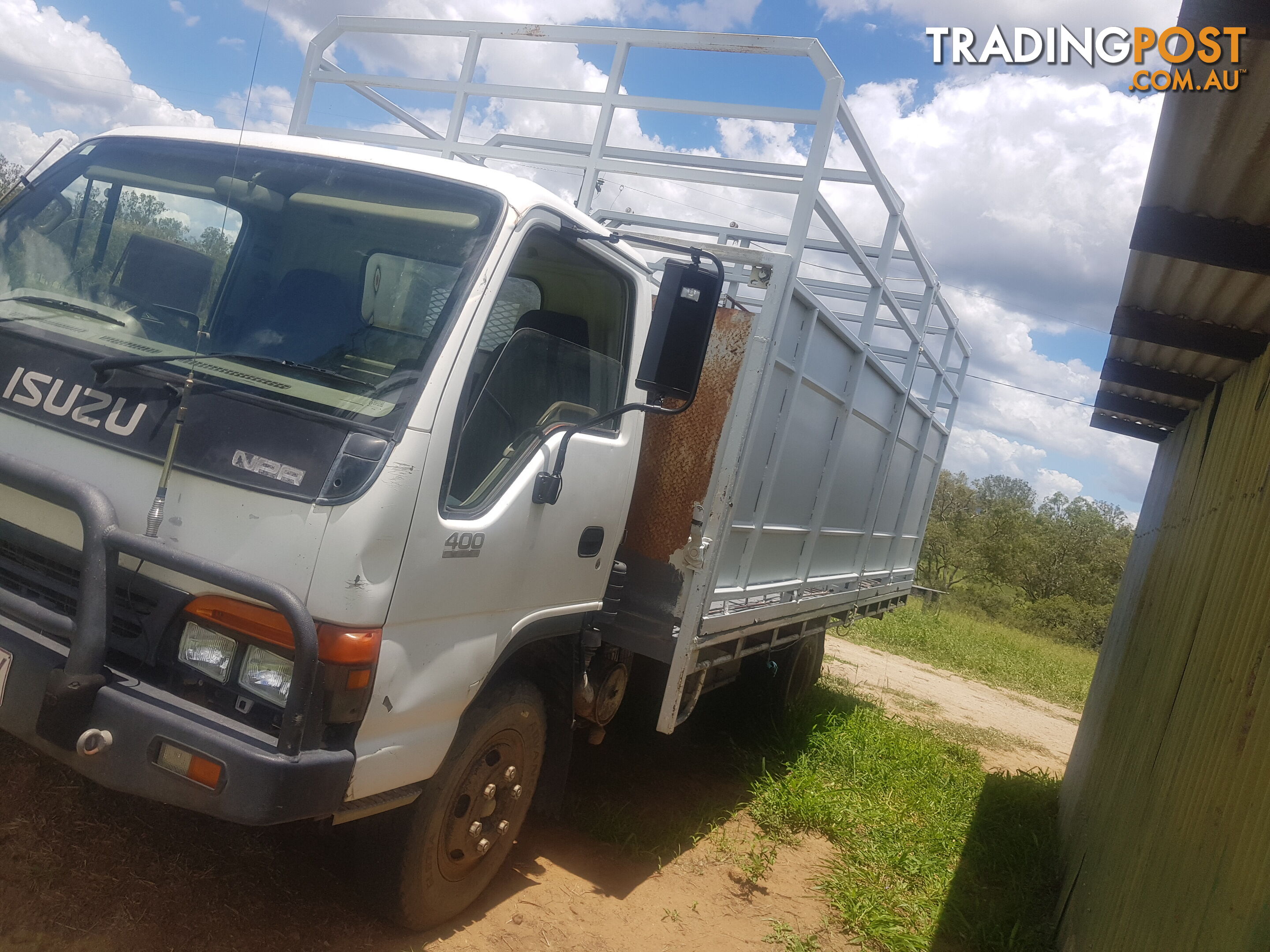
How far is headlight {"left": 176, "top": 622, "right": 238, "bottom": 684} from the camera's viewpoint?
2.49 meters

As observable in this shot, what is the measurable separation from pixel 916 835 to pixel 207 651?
13.9ft

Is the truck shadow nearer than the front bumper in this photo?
No

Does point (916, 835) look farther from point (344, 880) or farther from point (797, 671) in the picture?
point (344, 880)

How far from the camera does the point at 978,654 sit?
16484mm

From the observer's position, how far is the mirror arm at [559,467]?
3107 millimetres

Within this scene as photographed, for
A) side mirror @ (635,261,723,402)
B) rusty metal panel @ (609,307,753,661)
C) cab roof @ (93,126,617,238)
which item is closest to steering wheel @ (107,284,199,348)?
cab roof @ (93,126,617,238)

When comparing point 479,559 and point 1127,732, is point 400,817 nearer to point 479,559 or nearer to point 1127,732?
point 479,559

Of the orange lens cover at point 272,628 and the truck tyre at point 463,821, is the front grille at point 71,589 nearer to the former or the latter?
the orange lens cover at point 272,628

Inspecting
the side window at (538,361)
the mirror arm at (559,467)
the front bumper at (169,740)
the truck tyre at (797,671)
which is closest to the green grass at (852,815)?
the truck tyre at (797,671)

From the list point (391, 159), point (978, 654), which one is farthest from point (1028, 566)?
point (391, 159)

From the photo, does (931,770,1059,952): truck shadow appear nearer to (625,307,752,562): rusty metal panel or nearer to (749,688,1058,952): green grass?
(749,688,1058,952): green grass

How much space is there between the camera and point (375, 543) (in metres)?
2.48

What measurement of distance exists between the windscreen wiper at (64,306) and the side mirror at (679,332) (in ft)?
5.15

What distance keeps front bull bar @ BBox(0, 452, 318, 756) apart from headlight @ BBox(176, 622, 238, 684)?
0.17 meters
